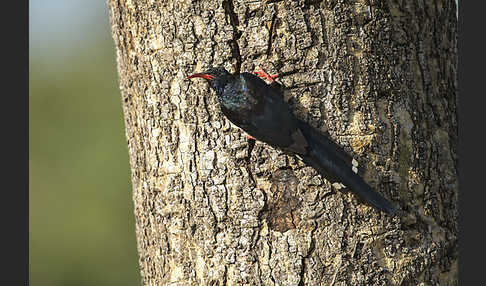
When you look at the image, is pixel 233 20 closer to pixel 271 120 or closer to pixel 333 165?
pixel 271 120

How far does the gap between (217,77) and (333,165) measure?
1.95 ft

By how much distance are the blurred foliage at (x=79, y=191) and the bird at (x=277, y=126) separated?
6029 millimetres

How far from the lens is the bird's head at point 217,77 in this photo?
2.14 metres

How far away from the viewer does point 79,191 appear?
807cm

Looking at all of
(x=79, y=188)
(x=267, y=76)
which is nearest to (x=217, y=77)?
(x=267, y=76)

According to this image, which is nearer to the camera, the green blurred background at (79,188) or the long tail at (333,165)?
the long tail at (333,165)

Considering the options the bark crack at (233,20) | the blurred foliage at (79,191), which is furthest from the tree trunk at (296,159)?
the blurred foliage at (79,191)

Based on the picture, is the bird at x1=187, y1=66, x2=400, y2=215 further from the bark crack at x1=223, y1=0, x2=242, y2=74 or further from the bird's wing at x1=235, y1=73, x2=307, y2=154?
the bark crack at x1=223, y1=0, x2=242, y2=74

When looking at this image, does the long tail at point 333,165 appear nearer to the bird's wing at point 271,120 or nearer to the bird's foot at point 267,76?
the bird's wing at point 271,120

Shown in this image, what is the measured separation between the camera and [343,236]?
2.15 meters

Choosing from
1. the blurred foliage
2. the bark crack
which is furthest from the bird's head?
the blurred foliage

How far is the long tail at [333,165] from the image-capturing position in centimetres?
212

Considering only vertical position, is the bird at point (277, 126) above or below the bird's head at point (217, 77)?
below

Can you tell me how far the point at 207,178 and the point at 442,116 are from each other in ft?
3.68
